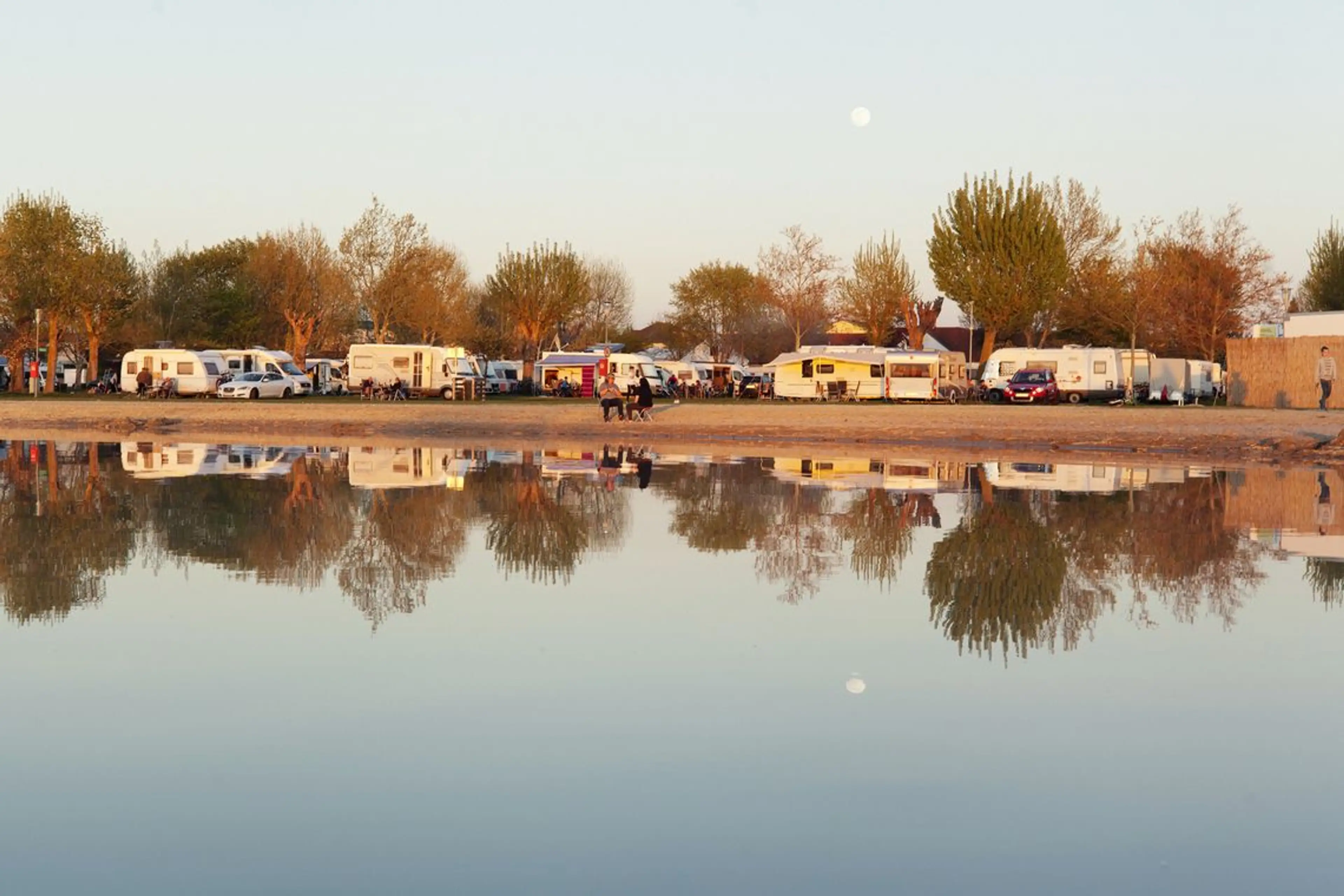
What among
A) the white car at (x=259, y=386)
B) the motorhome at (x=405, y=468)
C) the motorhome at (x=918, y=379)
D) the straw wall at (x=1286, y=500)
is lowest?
the motorhome at (x=405, y=468)

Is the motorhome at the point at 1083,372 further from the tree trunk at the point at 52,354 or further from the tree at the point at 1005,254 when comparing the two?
the tree trunk at the point at 52,354

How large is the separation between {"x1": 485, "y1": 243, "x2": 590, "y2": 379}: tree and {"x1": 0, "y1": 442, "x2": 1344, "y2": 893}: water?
67971mm

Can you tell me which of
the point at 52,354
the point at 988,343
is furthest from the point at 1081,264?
the point at 52,354

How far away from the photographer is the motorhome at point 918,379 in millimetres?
62531

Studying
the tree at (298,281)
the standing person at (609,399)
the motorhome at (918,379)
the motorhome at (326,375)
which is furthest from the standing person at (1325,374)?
the tree at (298,281)

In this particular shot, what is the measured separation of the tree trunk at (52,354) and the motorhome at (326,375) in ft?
33.1

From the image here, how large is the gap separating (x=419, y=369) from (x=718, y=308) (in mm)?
53101

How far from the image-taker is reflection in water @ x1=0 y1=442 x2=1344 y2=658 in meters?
11.1

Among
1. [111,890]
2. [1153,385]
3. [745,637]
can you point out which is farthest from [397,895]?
[1153,385]

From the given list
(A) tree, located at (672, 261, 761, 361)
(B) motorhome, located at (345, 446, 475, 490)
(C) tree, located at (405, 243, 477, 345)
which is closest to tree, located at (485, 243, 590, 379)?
(C) tree, located at (405, 243, 477, 345)

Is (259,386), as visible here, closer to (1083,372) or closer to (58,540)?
(1083,372)

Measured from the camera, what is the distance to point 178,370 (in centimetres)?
6297

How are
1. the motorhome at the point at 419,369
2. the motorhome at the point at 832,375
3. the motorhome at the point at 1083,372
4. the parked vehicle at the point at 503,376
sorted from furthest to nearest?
the parked vehicle at the point at 503,376 < the motorhome at the point at 832,375 < the motorhome at the point at 419,369 < the motorhome at the point at 1083,372

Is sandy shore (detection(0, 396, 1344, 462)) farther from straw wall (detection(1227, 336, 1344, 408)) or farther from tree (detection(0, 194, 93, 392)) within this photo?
tree (detection(0, 194, 93, 392))
